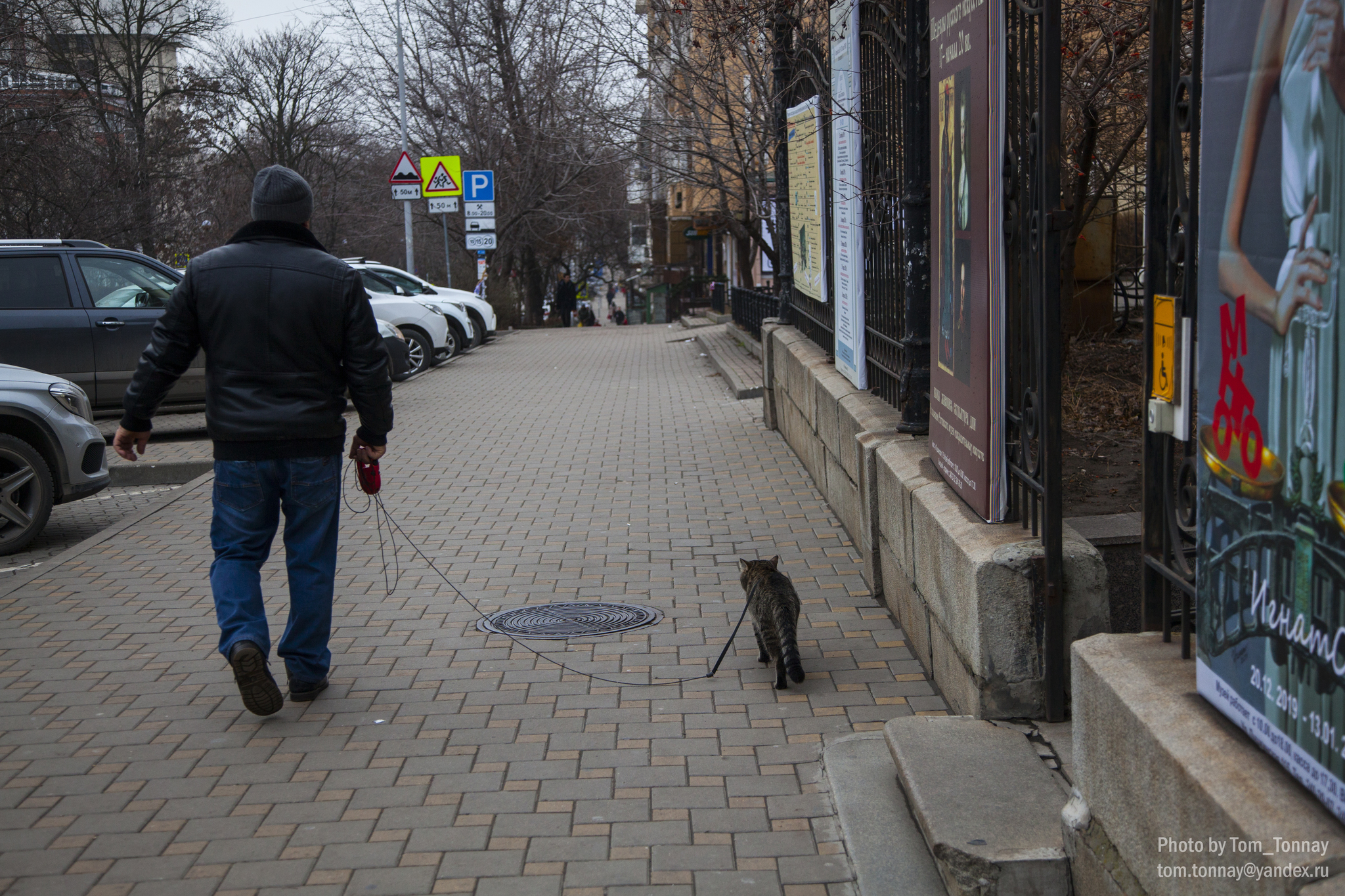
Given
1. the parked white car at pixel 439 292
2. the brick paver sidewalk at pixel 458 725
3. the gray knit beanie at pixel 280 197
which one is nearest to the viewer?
the brick paver sidewalk at pixel 458 725

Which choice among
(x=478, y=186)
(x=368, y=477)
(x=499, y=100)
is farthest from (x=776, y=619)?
(x=499, y=100)

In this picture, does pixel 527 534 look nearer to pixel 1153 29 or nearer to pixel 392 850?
pixel 392 850

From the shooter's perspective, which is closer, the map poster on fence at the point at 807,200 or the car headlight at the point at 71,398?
the car headlight at the point at 71,398

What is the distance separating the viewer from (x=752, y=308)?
20.4 metres

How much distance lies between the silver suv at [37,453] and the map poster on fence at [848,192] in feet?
16.8

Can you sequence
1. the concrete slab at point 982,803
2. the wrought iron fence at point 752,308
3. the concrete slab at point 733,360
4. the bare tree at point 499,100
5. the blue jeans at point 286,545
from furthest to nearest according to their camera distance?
the bare tree at point 499,100, the wrought iron fence at point 752,308, the concrete slab at point 733,360, the blue jeans at point 286,545, the concrete slab at point 982,803

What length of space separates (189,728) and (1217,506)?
378 centimetres

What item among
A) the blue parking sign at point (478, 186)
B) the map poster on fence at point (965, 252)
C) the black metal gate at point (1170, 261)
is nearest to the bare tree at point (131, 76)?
the blue parking sign at point (478, 186)

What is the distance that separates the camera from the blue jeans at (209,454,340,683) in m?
4.65

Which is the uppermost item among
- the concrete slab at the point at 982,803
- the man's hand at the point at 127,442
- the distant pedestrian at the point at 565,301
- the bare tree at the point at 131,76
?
the bare tree at the point at 131,76

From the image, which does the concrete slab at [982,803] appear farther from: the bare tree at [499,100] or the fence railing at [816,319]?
the bare tree at [499,100]

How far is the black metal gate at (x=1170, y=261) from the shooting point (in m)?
2.75

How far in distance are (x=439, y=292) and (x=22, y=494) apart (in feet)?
49.7

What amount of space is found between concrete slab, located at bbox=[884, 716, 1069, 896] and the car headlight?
6536 millimetres
